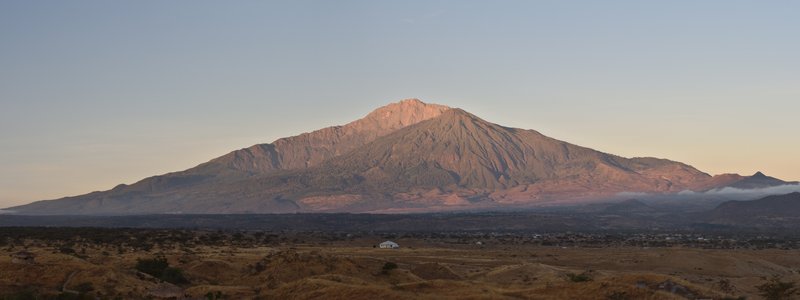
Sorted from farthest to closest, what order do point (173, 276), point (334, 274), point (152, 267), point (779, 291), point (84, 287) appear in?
point (152, 267) < point (173, 276) < point (779, 291) < point (334, 274) < point (84, 287)

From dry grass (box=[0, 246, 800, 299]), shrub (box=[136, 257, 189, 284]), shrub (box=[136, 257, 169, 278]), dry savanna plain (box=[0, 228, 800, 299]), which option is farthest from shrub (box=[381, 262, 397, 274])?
shrub (box=[136, 257, 169, 278])

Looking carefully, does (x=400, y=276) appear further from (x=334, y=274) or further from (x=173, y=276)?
(x=173, y=276)

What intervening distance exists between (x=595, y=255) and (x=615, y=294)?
6045 cm

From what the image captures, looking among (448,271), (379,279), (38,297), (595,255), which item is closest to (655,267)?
(595,255)

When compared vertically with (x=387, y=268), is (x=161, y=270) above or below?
above

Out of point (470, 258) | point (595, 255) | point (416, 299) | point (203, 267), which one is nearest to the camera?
point (416, 299)

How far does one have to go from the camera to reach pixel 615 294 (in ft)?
133

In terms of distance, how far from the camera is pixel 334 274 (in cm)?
5347

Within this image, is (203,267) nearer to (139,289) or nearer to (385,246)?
(139,289)

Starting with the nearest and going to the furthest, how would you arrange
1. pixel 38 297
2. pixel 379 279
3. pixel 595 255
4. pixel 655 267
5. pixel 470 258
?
pixel 38 297, pixel 379 279, pixel 655 267, pixel 470 258, pixel 595 255

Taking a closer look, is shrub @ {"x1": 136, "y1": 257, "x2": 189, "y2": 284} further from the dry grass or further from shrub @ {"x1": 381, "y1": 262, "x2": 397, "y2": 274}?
shrub @ {"x1": 381, "y1": 262, "x2": 397, "y2": 274}

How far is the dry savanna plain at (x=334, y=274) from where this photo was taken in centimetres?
4331

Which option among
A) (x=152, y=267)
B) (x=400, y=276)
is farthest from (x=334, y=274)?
(x=152, y=267)

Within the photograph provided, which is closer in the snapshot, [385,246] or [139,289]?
[139,289]
